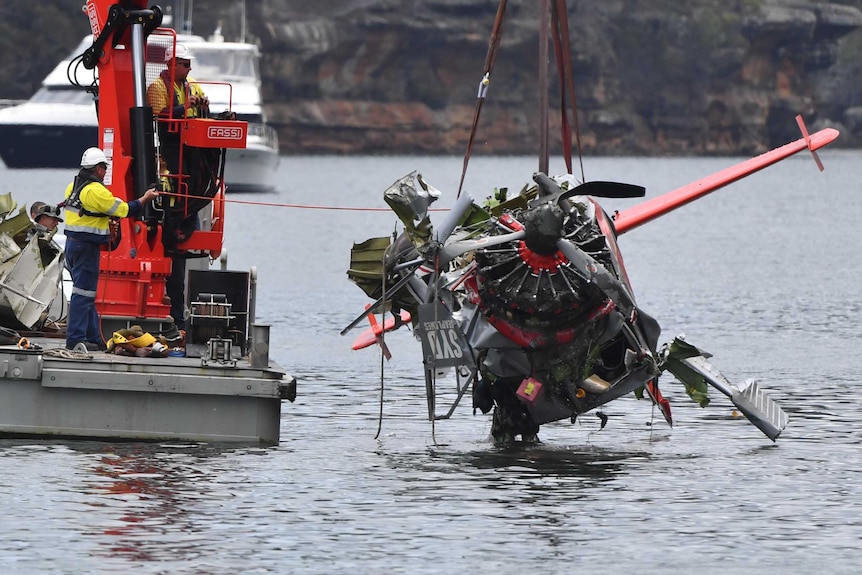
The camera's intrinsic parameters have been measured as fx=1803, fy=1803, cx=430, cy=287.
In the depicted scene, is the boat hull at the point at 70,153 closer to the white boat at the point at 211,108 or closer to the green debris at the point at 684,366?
the white boat at the point at 211,108

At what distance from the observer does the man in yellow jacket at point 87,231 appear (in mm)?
18375

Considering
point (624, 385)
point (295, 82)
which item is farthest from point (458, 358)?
point (295, 82)

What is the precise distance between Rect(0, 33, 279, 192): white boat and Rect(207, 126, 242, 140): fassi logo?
6116 cm

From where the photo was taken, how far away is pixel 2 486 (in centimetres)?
1642

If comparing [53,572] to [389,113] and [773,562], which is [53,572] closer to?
[773,562]

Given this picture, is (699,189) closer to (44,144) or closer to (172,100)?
(172,100)

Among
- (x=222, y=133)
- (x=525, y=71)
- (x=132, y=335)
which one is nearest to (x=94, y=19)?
(x=222, y=133)

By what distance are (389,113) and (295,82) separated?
9182 millimetres

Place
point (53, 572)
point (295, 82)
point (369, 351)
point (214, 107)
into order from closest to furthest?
point (53, 572), point (369, 351), point (214, 107), point (295, 82)

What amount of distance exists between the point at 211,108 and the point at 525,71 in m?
76.0

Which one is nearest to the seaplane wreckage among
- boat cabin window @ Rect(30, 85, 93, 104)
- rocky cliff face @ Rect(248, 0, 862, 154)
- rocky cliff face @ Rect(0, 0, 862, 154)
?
boat cabin window @ Rect(30, 85, 93, 104)

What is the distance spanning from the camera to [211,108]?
84.4 meters

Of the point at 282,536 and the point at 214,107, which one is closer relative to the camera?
the point at 282,536

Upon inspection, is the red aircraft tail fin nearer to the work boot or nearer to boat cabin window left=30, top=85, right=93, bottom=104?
the work boot
